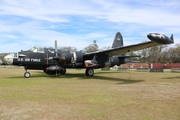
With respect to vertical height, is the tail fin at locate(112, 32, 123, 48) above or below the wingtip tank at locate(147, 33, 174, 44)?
above

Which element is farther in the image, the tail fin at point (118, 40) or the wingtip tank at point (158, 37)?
the tail fin at point (118, 40)

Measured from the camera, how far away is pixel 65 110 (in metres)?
6.70

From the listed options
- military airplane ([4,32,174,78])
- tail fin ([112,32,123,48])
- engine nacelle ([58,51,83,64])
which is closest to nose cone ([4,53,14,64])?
military airplane ([4,32,174,78])

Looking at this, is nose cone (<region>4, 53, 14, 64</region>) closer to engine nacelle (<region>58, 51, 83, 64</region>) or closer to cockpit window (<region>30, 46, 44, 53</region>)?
cockpit window (<region>30, 46, 44, 53</region>)

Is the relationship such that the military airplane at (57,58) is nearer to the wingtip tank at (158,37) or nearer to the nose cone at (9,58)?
the nose cone at (9,58)

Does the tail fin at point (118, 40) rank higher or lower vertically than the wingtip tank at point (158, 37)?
higher

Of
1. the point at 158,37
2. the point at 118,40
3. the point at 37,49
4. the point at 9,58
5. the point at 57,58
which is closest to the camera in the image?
the point at 158,37

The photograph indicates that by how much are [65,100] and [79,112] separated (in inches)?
79.2

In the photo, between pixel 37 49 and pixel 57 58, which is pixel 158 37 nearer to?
pixel 57 58

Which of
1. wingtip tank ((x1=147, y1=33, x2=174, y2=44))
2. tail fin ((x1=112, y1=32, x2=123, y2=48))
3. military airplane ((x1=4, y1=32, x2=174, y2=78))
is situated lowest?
military airplane ((x1=4, y1=32, x2=174, y2=78))

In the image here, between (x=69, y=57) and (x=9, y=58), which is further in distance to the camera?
(x=69, y=57)

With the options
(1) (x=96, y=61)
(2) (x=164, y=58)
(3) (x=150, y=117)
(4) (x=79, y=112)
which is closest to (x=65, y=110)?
(4) (x=79, y=112)

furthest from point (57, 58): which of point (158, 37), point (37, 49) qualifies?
point (158, 37)

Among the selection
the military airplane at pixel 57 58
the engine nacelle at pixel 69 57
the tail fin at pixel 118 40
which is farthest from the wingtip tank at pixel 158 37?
the tail fin at pixel 118 40
